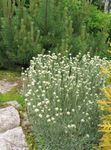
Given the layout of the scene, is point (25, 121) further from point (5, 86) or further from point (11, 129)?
point (5, 86)

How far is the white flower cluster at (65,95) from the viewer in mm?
6109

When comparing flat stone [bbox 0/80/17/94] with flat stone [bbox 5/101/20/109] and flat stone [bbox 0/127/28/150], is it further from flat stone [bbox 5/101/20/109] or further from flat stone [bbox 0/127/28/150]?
flat stone [bbox 0/127/28/150]

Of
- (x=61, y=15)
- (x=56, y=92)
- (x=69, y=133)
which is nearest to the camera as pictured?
(x=69, y=133)

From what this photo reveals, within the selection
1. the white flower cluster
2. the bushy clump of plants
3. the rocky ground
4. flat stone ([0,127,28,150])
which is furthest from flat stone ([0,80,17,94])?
flat stone ([0,127,28,150])

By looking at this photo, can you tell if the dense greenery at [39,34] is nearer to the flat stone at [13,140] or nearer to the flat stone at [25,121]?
the flat stone at [25,121]

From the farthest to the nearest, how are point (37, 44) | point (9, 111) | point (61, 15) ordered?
point (61, 15)
point (37, 44)
point (9, 111)

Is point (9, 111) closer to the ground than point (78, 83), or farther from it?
closer to the ground

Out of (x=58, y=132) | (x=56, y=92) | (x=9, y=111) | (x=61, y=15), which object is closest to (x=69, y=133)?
(x=58, y=132)

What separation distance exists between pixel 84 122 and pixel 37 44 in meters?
2.61

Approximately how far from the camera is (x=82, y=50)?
8570 millimetres

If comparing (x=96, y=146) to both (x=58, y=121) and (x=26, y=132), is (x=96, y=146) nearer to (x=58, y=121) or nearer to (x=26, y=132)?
(x=58, y=121)

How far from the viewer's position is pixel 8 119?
22.9 ft

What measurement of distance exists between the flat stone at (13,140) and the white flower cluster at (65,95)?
469mm

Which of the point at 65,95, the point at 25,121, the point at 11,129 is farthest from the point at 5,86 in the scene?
the point at 65,95
